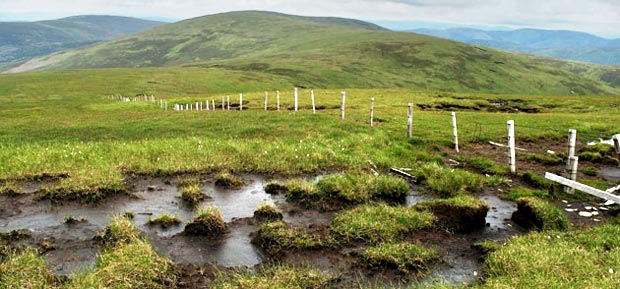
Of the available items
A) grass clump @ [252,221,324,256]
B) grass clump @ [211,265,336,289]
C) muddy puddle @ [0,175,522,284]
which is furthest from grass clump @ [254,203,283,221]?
grass clump @ [211,265,336,289]

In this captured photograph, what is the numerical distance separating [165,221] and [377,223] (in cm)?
707

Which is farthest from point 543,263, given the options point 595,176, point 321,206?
point 595,176

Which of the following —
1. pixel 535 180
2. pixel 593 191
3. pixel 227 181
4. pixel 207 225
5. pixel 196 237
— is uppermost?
pixel 593 191

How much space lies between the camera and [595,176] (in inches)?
864

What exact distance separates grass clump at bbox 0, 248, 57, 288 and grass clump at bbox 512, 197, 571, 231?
573 inches

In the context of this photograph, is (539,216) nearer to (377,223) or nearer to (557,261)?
(557,261)

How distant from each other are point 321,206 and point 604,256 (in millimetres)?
9004

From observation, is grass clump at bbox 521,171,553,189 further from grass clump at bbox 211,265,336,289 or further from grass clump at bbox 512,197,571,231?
grass clump at bbox 211,265,336,289

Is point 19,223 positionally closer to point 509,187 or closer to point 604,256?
point 604,256

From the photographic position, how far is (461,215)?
15.1 metres

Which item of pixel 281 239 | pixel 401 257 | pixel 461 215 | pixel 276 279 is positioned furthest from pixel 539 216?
pixel 276 279

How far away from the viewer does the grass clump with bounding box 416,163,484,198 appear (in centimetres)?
1847

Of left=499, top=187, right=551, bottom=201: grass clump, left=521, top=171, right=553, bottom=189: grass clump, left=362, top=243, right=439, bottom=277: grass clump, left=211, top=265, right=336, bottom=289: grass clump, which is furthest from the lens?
left=521, top=171, right=553, bottom=189: grass clump

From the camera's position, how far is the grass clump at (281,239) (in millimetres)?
12938
